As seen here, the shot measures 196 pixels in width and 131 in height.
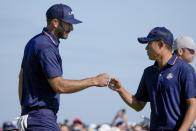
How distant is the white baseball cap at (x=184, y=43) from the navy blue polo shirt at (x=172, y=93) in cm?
72

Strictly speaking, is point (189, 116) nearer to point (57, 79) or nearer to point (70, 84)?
point (70, 84)

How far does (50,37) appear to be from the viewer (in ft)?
38.8

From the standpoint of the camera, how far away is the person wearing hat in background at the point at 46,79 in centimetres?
1155

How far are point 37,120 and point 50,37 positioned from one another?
1107 millimetres

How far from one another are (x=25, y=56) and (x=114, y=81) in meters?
1.27

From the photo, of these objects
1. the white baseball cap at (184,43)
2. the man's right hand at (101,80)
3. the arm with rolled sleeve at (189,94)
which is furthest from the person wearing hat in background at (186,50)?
the man's right hand at (101,80)

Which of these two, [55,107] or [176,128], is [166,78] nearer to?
[176,128]

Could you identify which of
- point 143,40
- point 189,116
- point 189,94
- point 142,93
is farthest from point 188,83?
point 142,93

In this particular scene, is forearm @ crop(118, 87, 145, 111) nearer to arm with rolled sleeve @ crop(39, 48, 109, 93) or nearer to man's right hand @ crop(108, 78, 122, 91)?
man's right hand @ crop(108, 78, 122, 91)

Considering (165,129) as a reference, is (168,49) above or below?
above

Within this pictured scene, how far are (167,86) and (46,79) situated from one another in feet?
5.16

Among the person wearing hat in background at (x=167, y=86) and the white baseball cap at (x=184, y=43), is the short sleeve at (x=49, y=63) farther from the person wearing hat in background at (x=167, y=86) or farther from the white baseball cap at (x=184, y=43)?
the white baseball cap at (x=184, y=43)

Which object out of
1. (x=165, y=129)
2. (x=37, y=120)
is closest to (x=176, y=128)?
(x=165, y=129)

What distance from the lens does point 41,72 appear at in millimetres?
11703
